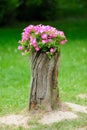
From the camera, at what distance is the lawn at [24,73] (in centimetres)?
846

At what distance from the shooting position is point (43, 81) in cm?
702

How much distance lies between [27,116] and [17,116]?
165 millimetres

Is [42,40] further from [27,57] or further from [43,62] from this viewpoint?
[27,57]

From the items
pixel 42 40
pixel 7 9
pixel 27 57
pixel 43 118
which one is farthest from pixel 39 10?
pixel 43 118

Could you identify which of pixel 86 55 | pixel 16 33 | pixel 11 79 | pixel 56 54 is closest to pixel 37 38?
pixel 56 54

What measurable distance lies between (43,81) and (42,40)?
1.93ft

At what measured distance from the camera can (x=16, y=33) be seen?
18.3 m

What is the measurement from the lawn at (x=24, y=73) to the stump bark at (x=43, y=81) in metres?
0.50

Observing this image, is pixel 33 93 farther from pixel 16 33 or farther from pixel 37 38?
pixel 16 33

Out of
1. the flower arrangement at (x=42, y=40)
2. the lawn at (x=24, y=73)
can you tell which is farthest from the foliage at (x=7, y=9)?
the flower arrangement at (x=42, y=40)

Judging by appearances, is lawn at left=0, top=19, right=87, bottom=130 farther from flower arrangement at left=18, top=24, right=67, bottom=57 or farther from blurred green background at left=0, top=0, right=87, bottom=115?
flower arrangement at left=18, top=24, right=67, bottom=57

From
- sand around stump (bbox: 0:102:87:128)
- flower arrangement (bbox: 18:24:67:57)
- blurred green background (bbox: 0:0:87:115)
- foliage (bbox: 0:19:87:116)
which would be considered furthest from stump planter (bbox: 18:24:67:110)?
A: blurred green background (bbox: 0:0:87:115)

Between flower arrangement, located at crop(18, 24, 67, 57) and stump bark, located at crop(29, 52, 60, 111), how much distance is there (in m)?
0.09

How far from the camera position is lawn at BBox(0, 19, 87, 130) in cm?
846
